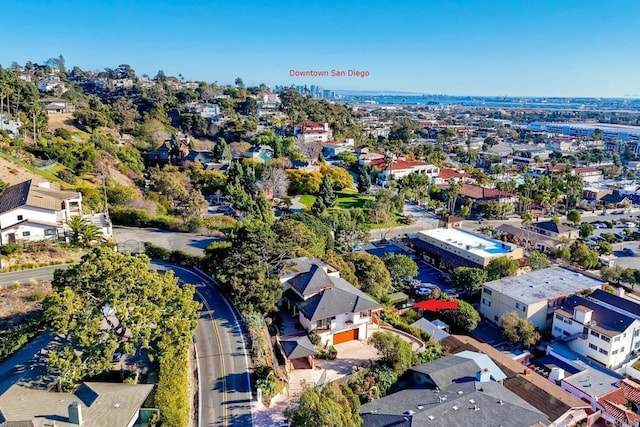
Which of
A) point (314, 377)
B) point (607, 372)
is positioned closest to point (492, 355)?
point (607, 372)

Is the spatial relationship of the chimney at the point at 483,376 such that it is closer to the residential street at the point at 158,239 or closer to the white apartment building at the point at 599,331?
the white apartment building at the point at 599,331

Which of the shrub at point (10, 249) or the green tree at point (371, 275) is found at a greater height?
the shrub at point (10, 249)

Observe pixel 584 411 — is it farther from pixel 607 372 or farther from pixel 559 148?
pixel 559 148

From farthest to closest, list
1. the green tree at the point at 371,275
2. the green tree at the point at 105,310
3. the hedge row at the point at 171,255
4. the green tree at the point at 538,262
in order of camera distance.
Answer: the green tree at the point at 538,262
the green tree at the point at 371,275
the hedge row at the point at 171,255
the green tree at the point at 105,310

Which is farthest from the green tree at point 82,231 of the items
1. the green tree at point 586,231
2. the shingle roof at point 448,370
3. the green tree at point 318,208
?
the green tree at point 586,231

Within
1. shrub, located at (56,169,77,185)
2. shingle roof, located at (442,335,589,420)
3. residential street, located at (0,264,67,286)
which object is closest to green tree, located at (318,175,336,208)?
shrub, located at (56,169,77,185)

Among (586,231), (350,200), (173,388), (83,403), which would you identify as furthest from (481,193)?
(83,403)

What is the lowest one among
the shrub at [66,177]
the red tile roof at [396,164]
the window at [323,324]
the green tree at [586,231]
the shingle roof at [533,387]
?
the shingle roof at [533,387]
